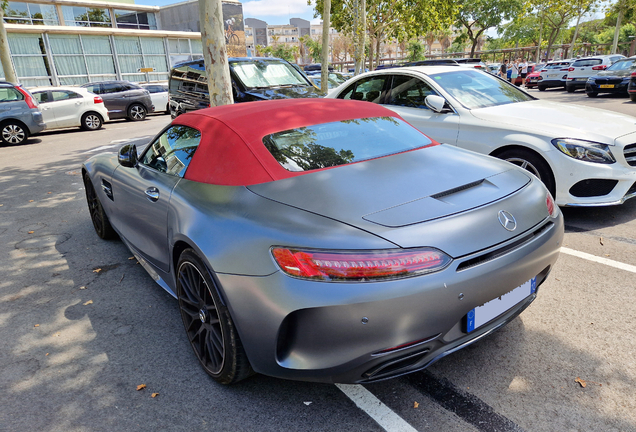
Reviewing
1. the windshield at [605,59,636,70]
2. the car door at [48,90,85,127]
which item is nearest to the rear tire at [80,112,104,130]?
the car door at [48,90,85,127]

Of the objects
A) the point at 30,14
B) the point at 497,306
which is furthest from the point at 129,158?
the point at 30,14

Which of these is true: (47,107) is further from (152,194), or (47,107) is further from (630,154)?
(630,154)

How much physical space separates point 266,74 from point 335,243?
8.19 meters

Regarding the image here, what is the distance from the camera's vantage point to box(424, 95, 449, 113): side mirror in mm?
5434

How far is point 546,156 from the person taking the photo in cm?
460

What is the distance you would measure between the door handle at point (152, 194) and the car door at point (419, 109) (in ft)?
11.9

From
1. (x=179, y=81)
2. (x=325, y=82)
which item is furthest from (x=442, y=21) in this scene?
(x=179, y=81)

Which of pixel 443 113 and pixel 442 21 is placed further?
pixel 442 21

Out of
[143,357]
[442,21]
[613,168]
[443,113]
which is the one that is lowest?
[143,357]

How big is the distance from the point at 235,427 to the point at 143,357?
96 cm

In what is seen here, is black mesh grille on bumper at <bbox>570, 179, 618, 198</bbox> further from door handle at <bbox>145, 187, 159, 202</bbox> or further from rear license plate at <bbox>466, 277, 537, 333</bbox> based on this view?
door handle at <bbox>145, 187, 159, 202</bbox>

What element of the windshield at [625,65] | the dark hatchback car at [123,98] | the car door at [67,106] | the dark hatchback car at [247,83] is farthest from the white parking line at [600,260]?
the windshield at [625,65]

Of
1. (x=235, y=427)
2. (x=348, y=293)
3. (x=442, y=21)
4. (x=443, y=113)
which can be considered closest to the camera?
(x=348, y=293)

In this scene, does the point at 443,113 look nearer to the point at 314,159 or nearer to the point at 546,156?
the point at 546,156
